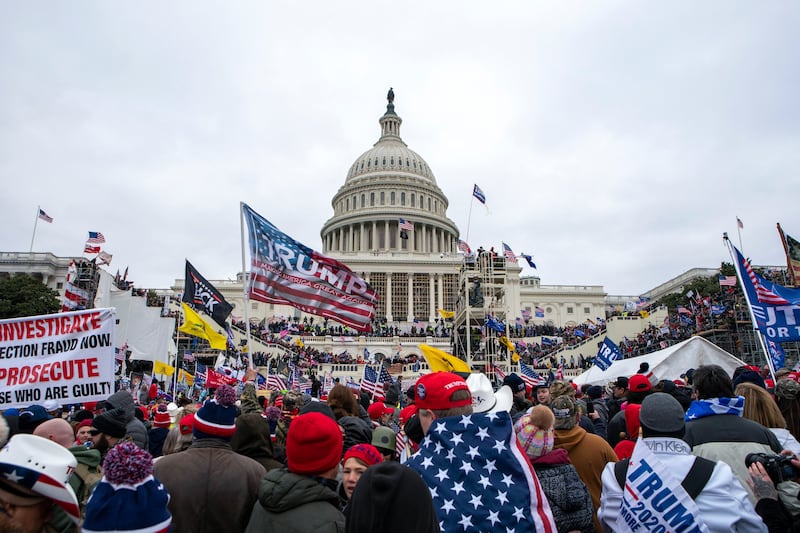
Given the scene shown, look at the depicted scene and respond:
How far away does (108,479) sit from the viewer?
2654 millimetres

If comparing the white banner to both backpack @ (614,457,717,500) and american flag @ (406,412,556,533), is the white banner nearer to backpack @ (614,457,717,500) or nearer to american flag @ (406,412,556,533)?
american flag @ (406,412,556,533)

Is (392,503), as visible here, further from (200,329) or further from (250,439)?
(200,329)

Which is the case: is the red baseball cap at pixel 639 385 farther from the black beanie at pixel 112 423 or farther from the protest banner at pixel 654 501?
the black beanie at pixel 112 423

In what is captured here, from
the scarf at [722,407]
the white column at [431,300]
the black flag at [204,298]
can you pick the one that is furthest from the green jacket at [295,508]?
the white column at [431,300]

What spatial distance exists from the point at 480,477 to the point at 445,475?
0.68ft

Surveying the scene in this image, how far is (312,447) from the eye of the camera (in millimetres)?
3398

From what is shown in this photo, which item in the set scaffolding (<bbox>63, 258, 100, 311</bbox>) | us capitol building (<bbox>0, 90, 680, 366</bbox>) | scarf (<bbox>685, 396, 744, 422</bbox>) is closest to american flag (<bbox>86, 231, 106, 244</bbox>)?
scaffolding (<bbox>63, 258, 100, 311</bbox>)

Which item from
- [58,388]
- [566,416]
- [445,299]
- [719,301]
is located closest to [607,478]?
[566,416]

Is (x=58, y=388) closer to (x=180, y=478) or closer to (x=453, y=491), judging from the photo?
(x=180, y=478)

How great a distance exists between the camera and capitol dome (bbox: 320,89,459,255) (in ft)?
285

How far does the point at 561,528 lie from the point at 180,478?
8.48ft

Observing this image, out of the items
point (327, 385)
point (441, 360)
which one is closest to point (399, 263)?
point (327, 385)

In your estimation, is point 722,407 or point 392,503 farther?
point 722,407

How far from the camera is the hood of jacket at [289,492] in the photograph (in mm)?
3209
